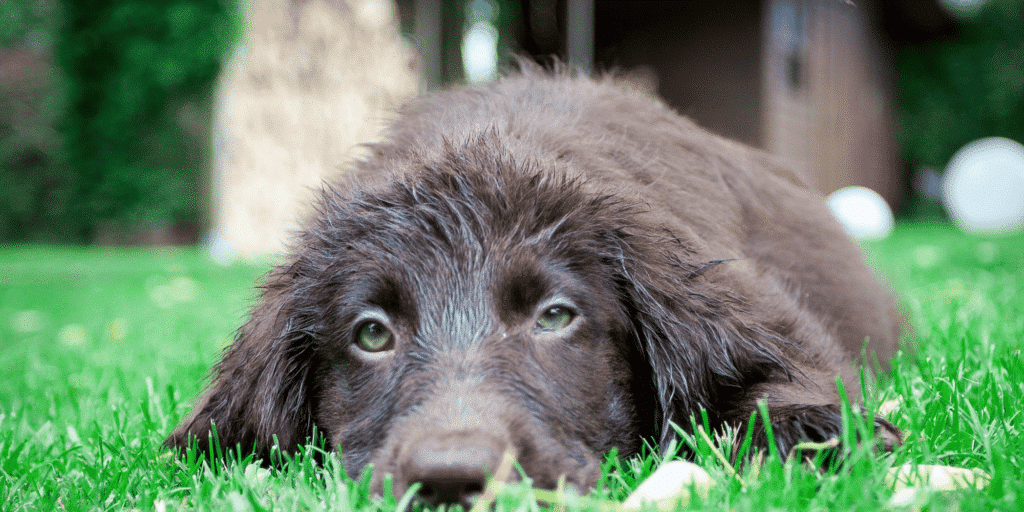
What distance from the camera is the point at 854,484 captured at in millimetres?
1590

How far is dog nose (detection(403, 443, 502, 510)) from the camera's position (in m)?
1.54

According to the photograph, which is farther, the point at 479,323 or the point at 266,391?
the point at 266,391

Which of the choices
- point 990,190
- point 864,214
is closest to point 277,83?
point 864,214

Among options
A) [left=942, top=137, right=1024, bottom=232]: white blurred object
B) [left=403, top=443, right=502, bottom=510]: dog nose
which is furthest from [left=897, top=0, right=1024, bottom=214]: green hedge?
[left=403, top=443, right=502, bottom=510]: dog nose

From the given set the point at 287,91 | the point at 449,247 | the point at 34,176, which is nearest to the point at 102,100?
the point at 34,176

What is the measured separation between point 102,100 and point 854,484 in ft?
58.7

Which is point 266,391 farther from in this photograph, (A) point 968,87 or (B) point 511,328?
(A) point 968,87

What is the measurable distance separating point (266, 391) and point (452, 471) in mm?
1064

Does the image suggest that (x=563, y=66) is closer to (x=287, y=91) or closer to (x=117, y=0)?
(x=287, y=91)

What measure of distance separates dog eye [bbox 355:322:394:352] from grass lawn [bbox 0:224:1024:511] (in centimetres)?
33

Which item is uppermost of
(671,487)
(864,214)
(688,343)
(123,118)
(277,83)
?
(277,83)

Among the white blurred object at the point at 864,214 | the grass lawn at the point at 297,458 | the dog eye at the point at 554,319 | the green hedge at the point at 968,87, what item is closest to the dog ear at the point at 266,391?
the grass lawn at the point at 297,458

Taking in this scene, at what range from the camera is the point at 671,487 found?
164cm

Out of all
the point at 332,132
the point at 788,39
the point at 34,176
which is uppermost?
the point at 788,39
